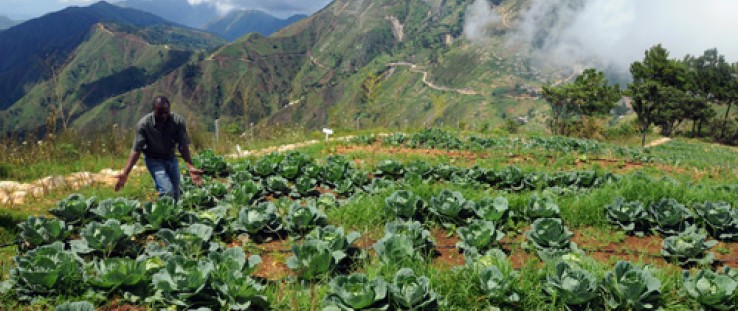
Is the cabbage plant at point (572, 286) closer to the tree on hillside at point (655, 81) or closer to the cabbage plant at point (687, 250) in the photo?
the cabbage plant at point (687, 250)

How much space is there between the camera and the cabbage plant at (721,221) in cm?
507

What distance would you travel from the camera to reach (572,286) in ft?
10.2

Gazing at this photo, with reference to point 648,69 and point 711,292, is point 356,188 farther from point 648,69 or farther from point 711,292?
point 648,69

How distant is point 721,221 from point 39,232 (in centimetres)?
749

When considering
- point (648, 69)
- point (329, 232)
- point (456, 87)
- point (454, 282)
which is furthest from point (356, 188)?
point (456, 87)

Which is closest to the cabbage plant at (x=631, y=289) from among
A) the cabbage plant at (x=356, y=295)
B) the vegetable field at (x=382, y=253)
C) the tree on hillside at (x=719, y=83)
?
the vegetable field at (x=382, y=253)

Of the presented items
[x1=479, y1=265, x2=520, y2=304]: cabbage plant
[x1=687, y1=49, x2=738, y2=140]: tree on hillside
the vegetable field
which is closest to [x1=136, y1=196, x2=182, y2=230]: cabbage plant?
the vegetable field

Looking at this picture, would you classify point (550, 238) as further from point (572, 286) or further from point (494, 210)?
point (572, 286)

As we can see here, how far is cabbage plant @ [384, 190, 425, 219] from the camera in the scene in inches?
209

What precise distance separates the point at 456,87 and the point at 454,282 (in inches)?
7829

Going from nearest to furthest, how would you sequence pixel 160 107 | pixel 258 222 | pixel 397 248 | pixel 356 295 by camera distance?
pixel 356 295, pixel 397 248, pixel 258 222, pixel 160 107

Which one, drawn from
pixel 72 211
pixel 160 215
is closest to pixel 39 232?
pixel 72 211

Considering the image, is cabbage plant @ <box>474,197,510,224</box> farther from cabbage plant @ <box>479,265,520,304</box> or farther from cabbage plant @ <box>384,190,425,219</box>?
cabbage plant @ <box>479,265,520,304</box>

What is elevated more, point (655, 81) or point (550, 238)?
point (655, 81)
